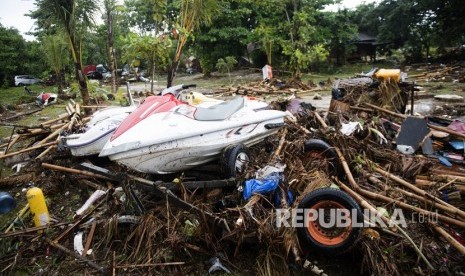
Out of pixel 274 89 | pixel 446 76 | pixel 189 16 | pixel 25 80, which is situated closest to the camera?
pixel 189 16

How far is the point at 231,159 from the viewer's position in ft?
11.3

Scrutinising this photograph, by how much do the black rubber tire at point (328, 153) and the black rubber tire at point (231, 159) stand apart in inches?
42.0

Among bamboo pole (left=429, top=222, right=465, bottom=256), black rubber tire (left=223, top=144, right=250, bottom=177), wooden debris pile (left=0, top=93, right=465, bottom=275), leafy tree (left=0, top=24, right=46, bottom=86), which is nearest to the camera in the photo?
bamboo pole (left=429, top=222, right=465, bottom=256)

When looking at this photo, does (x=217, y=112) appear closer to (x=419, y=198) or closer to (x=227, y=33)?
(x=419, y=198)

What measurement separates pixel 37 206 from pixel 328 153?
12.0 ft

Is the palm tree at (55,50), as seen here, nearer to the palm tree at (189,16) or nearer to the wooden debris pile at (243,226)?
the palm tree at (189,16)

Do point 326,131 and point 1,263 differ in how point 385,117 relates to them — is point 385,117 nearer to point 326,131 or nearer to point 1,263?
point 326,131

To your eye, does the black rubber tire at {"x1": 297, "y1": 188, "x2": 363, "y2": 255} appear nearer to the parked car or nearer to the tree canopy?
the tree canopy

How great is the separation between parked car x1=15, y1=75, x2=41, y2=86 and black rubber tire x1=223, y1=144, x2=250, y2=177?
28026 millimetres

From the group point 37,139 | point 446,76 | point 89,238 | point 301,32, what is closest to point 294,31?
point 301,32

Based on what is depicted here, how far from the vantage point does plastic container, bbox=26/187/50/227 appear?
3.41m

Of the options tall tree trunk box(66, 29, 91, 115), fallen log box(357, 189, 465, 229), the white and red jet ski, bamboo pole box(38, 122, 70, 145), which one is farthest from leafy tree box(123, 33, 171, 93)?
fallen log box(357, 189, 465, 229)

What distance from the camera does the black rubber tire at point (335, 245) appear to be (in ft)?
7.90

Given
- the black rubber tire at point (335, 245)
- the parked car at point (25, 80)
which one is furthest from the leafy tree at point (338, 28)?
the parked car at point (25, 80)
